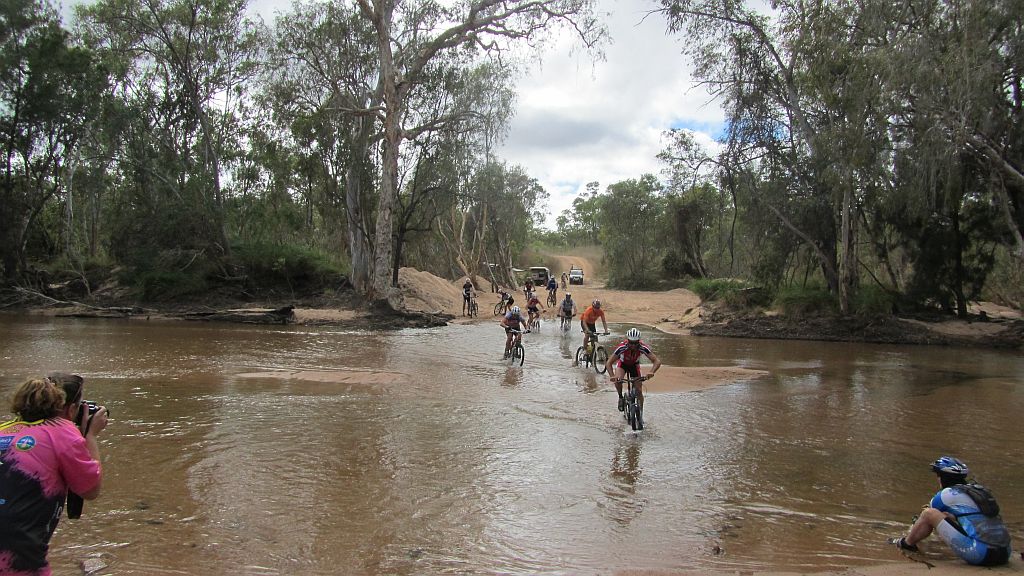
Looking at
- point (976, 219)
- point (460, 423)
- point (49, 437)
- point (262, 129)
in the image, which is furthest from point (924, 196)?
point (262, 129)

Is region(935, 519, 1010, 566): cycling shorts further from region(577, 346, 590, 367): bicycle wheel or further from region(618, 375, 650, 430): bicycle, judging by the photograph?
region(577, 346, 590, 367): bicycle wheel

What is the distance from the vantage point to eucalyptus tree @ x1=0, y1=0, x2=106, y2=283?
28.1 metres

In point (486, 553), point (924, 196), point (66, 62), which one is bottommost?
point (486, 553)

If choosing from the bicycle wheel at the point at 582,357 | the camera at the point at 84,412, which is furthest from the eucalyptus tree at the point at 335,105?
the camera at the point at 84,412

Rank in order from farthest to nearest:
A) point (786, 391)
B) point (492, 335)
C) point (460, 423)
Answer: point (492, 335) → point (786, 391) → point (460, 423)

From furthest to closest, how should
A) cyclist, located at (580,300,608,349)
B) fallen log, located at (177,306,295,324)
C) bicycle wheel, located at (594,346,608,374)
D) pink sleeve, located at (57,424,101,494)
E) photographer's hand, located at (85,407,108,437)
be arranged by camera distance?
fallen log, located at (177,306,295,324) < bicycle wheel, located at (594,346,608,374) < cyclist, located at (580,300,608,349) < photographer's hand, located at (85,407,108,437) < pink sleeve, located at (57,424,101,494)

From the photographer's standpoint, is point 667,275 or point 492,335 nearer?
point 492,335

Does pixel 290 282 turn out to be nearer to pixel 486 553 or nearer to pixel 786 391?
pixel 786 391

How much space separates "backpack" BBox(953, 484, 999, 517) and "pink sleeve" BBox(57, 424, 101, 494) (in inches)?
241

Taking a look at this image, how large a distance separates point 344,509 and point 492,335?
17.5 m

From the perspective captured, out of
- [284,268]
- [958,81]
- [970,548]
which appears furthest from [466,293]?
[970,548]

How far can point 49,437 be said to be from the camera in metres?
3.21

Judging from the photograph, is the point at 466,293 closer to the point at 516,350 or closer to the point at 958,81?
the point at 516,350

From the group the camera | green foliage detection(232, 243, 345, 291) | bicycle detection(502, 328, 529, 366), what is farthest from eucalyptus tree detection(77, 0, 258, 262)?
the camera
